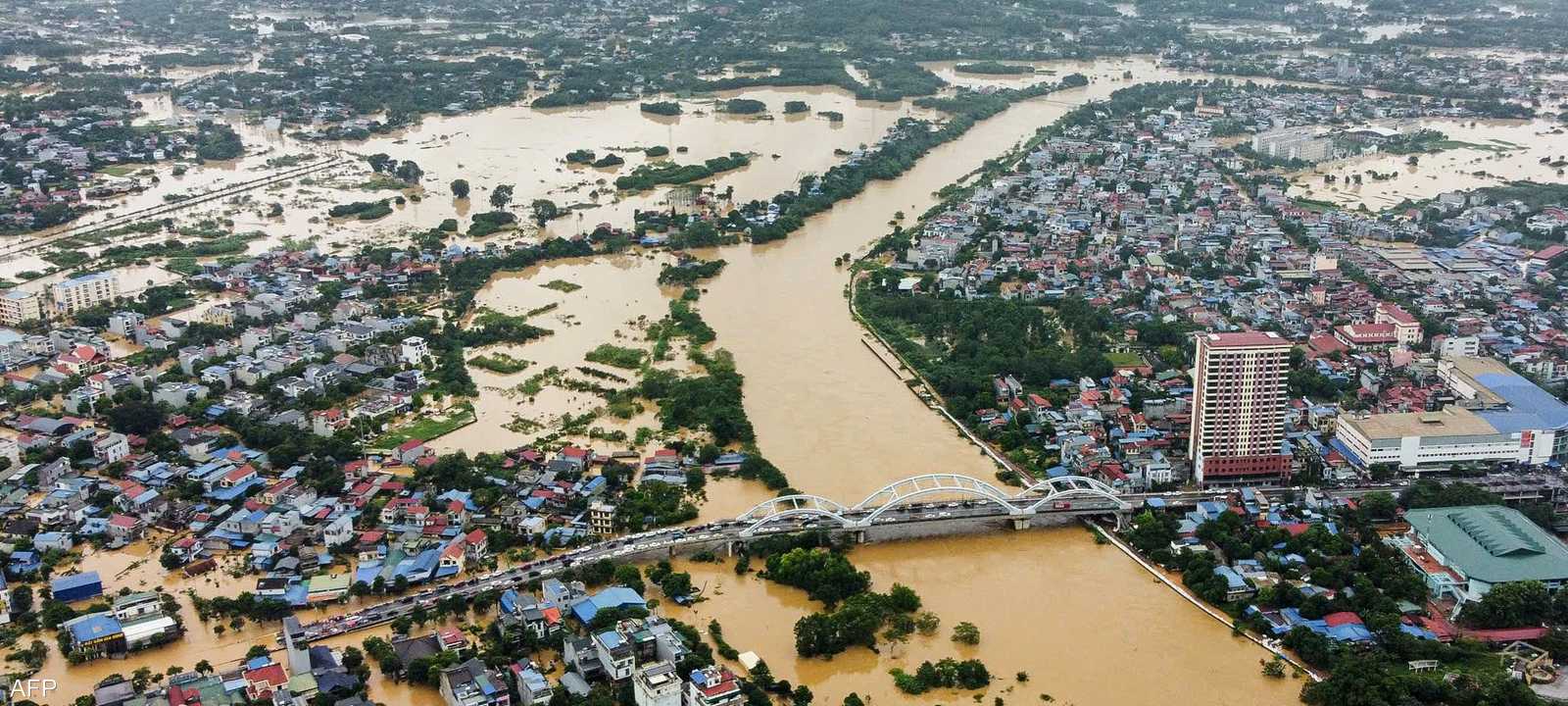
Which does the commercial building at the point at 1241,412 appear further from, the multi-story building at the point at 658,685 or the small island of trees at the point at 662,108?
the small island of trees at the point at 662,108

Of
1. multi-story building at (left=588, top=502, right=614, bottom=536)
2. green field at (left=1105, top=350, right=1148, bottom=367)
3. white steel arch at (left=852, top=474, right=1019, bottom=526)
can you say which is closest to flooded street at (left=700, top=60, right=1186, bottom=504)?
white steel arch at (left=852, top=474, right=1019, bottom=526)

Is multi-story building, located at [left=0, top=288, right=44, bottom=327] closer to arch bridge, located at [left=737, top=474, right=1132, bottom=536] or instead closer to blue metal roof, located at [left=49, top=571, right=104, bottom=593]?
blue metal roof, located at [left=49, top=571, right=104, bottom=593]

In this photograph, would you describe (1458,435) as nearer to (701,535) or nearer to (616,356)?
(701,535)

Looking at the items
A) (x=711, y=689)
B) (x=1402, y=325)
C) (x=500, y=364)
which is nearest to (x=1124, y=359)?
(x=1402, y=325)

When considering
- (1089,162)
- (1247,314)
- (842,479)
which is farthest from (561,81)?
(842,479)

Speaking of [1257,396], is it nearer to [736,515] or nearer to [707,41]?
[736,515]
